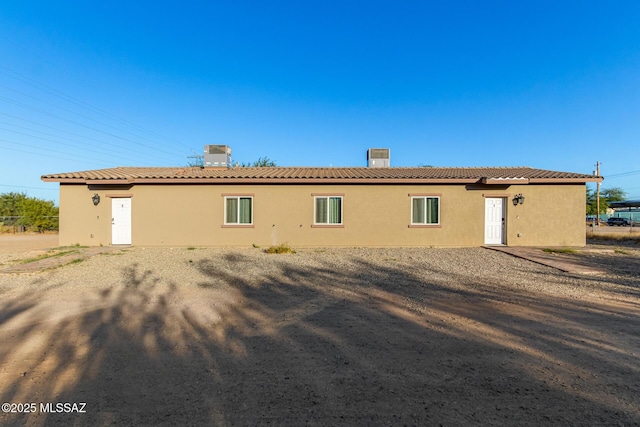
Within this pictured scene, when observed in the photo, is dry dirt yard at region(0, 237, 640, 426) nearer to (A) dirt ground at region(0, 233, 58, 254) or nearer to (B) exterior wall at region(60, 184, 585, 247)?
(B) exterior wall at region(60, 184, 585, 247)

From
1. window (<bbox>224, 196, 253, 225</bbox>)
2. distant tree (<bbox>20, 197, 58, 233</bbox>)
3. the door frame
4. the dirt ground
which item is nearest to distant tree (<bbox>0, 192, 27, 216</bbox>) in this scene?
distant tree (<bbox>20, 197, 58, 233</bbox>)

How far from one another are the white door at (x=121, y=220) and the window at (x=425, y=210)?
1196 centimetres

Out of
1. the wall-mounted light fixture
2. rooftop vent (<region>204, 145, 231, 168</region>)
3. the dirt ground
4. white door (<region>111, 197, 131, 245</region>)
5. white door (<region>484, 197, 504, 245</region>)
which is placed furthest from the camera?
rooftop vent (<region>204, 145, 231, 168</region>)

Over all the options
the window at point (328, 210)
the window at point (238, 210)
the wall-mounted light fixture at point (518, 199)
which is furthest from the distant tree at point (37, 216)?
the wall-mounted light fixture at point (518, 199)

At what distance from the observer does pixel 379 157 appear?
18516 mm

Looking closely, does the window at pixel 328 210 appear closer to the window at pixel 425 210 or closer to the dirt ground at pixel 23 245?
the window at pixel 425 210

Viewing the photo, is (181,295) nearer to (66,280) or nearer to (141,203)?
(66,280)

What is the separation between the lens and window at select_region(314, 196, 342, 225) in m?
14.0

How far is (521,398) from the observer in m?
2.81

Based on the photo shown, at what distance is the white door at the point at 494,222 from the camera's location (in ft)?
46.2

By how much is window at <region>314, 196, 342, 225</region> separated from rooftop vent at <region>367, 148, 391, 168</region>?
17.5 feet

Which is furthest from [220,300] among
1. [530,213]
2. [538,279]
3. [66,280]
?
[530,213]

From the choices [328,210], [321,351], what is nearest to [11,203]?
[328,210]

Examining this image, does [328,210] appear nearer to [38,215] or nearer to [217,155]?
[217,155]
